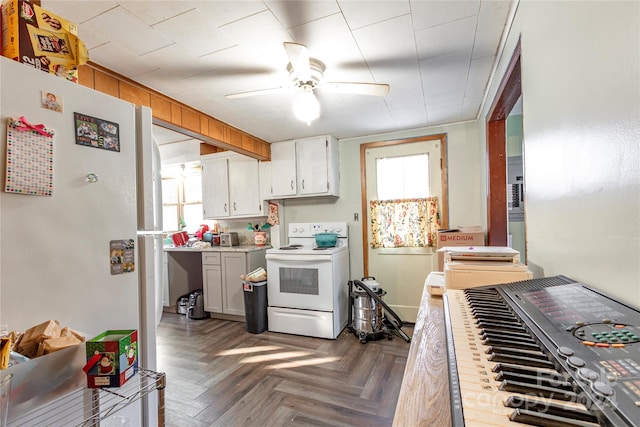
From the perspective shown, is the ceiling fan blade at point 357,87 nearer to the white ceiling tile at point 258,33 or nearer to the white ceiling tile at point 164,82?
the white ceiling tile at point 258,33

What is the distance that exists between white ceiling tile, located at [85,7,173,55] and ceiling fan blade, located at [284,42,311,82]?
2.30 ft

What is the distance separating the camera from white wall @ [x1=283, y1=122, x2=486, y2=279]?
3.02 meters

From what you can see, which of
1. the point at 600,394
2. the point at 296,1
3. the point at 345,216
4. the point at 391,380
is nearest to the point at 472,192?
the point at 345,216

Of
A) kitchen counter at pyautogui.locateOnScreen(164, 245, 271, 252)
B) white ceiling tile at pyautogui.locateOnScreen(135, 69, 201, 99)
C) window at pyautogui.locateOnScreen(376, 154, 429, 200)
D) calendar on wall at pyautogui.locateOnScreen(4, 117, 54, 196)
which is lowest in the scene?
kitchen counter at pyautogui.locateOnScreen(164, 245, 271, 252)

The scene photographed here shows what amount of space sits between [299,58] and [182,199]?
4019 mm

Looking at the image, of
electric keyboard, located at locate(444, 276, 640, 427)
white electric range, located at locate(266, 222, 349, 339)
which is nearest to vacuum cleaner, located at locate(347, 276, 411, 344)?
white electric range, located at locate(266, 222, 349, 339)

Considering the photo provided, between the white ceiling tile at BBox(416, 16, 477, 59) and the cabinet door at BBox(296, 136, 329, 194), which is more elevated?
the white ceiling tile at BBox(416, 16, 477, 59)

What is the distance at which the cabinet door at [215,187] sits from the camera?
12.6 ft

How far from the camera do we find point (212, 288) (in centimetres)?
359

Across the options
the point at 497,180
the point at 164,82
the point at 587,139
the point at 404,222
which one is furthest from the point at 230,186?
the point at 587,139

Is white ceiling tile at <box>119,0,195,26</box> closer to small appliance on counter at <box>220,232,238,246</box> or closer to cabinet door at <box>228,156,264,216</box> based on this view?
cabinet door at <box>228,156,264,216</box>

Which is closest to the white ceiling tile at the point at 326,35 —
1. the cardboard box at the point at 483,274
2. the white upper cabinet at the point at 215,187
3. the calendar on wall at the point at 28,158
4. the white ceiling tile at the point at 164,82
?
the white ceiling tile at the point at 164,82

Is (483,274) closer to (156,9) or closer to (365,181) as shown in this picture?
(156,9)

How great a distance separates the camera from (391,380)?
6.95 ft
